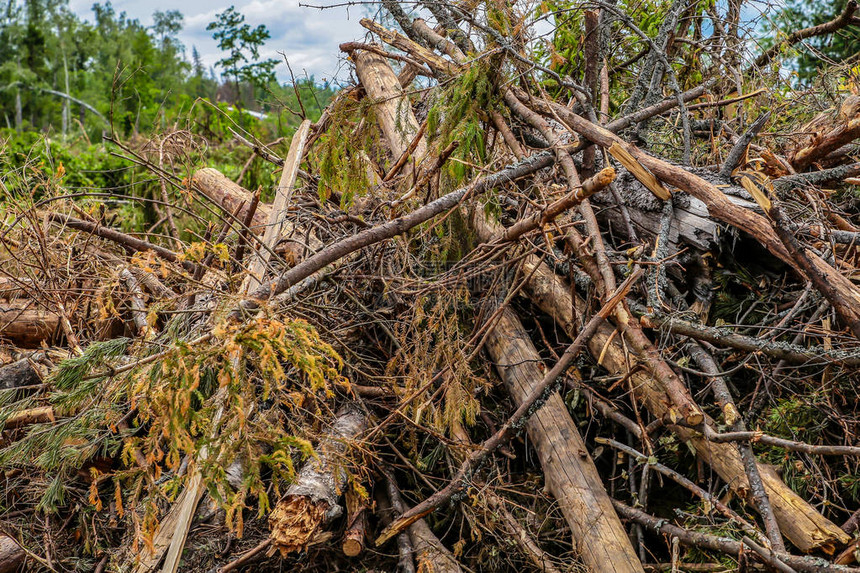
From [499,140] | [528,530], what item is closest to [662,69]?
[499,140]

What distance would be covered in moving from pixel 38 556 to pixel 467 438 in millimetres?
2200

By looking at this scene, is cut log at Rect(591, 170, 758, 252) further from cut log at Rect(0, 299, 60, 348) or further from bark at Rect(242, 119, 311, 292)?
cut log at Rect(0, 299, 60, 348)

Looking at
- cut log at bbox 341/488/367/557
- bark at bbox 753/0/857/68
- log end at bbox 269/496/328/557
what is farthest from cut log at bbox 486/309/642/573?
bark at bbox 753/0/857/68

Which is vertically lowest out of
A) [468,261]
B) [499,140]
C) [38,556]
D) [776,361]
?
[38,556]

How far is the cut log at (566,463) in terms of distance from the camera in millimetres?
2414

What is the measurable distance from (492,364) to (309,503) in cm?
124

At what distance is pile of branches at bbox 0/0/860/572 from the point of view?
7.12ft

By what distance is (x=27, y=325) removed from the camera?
3875mm

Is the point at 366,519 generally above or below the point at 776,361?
below

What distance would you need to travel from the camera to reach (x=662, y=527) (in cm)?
245

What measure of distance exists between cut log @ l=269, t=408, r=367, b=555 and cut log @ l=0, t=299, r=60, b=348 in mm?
2362

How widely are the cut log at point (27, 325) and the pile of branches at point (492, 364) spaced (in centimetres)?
3

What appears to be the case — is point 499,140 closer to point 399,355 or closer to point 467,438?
point 399,355

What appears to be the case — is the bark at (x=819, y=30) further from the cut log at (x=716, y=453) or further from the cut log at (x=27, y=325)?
the cut log at (x=27, y=325)
